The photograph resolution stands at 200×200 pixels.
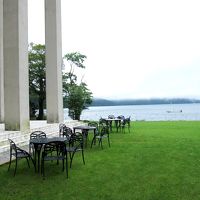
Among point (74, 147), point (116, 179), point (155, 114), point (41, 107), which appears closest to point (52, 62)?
point (41, 107)

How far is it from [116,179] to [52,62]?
1170 cm

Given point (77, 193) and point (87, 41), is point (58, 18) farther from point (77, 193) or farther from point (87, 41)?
point (87, 41)

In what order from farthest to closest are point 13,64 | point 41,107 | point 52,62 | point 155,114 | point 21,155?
point 155,114, point 41,107, point 52,62, point 13,64, point 21,155

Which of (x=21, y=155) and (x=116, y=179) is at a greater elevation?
(x=21, y=155)

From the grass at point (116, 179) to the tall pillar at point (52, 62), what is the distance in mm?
8185

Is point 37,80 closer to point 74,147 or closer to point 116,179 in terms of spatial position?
point 74,147

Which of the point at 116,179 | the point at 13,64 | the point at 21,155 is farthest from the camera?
the point at 13,64

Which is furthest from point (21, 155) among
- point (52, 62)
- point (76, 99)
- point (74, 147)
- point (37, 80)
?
point (37, 80)

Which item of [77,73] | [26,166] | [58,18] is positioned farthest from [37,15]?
[26,166]

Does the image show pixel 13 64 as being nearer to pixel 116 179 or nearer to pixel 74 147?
pixel 74 147

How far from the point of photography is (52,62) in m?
17.0

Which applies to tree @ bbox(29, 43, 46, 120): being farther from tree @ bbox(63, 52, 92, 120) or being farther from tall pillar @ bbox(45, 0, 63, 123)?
tall pillar @ bbox(45, 0, 63, 123)

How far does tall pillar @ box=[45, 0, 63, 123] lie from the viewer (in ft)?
55.4

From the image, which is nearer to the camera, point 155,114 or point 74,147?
point 74,147
